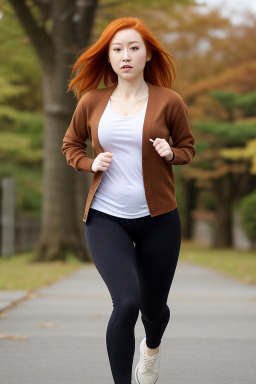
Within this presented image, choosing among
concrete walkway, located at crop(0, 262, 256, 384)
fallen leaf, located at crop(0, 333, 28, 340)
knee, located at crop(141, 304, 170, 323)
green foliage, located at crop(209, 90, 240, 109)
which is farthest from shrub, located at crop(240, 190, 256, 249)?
knee, located at crop(141, 304, 170, 323)

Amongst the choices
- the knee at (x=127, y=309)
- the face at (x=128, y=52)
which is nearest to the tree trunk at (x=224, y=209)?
the face at (x=128, y=52)

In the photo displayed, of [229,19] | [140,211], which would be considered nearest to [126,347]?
[140,211]

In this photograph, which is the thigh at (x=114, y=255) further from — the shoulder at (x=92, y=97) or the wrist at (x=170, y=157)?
the shoulder at (x=92, y=97)

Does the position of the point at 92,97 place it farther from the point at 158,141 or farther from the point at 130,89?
the point at 158,141

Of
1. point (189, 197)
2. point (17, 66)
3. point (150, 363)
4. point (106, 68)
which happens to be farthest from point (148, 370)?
point (189, 197)

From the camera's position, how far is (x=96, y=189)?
4379 mm

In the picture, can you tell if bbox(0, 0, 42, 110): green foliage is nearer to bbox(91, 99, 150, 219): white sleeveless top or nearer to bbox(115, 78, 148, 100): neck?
bbox(115, 78, 148, 100): neck

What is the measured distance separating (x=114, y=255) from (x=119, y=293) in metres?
0.21

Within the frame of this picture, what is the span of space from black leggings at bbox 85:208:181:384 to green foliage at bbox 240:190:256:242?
23218 millimetres

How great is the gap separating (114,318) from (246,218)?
24.9 m

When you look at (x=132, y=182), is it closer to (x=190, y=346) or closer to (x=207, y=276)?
(x=190, y=346)

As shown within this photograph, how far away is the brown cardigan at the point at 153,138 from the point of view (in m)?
4.36

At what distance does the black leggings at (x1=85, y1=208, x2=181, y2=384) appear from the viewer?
13.7 ft

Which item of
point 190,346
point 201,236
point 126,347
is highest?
point 126,347
